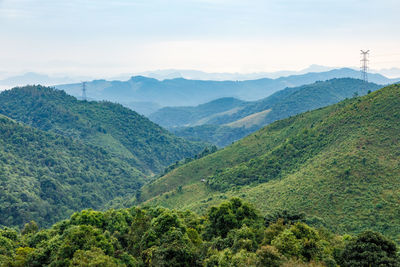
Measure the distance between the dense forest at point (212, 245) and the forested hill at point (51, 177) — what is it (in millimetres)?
70550

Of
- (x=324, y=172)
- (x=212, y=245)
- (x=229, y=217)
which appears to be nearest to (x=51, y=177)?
(x=324, y=172)

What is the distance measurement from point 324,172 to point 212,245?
3494cm

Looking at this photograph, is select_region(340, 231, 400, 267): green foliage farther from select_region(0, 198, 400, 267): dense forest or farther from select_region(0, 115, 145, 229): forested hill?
select_region(0, 115, 145, 229): forested hill

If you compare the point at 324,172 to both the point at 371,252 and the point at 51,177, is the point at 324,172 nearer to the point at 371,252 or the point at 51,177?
the point at 371,252

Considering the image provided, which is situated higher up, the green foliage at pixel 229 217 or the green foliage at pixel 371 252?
the green foliage at pixel 371 252

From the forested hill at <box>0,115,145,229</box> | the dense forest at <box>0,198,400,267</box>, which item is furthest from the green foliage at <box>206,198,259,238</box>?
the forested hill at <box>0,115,145,229</box>

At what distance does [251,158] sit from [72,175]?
78.5 m

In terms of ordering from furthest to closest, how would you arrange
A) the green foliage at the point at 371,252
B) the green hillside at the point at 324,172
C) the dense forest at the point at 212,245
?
the green hillside at the point at 324,172
the dense forest at the point at 212,245
the green foliage at the point at 371,252

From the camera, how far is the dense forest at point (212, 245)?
84.2ft

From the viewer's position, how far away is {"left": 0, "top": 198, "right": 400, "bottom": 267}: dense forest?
25.7 m

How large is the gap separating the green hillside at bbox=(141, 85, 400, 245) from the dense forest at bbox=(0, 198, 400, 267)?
18.0m

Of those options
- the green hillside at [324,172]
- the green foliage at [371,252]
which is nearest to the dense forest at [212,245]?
the green foliage at [371,252]

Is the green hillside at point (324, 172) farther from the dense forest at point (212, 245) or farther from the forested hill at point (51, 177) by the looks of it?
the forested hill at point (51, 177)

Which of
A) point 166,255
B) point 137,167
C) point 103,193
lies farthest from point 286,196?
point 137,167
